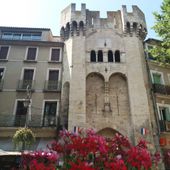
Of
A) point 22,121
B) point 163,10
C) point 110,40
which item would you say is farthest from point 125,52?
point 22,121

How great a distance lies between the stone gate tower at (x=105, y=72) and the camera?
56.9 feet

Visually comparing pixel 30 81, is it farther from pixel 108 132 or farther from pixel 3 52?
pixel 108 132

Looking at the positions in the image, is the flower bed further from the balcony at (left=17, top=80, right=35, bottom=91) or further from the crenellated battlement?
the crenellated battlement

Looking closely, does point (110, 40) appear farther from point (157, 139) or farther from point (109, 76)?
point (157, 139)

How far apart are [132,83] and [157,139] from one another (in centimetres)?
504

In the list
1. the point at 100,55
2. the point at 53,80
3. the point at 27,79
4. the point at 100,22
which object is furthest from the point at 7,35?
the point at 100,55

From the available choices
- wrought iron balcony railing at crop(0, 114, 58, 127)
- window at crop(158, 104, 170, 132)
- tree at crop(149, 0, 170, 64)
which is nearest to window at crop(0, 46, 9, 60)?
wrought iron balcony railing at crop(0, 114, 58, 127)

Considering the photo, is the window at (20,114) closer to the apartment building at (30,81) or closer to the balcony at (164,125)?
the apartment building at (30,81)

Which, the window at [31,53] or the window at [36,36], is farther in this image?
the window at [36,36]

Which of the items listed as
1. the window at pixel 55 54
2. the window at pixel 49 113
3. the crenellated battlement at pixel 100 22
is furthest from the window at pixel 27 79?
the crenellated battlement at pixel 100 22

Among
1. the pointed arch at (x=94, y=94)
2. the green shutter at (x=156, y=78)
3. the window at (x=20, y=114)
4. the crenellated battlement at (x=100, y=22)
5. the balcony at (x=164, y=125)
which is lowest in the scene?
the balcony at (x=164, y=125)

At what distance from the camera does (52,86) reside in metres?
18.8

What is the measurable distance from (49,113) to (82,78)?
4131mm

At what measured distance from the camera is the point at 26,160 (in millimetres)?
5215
